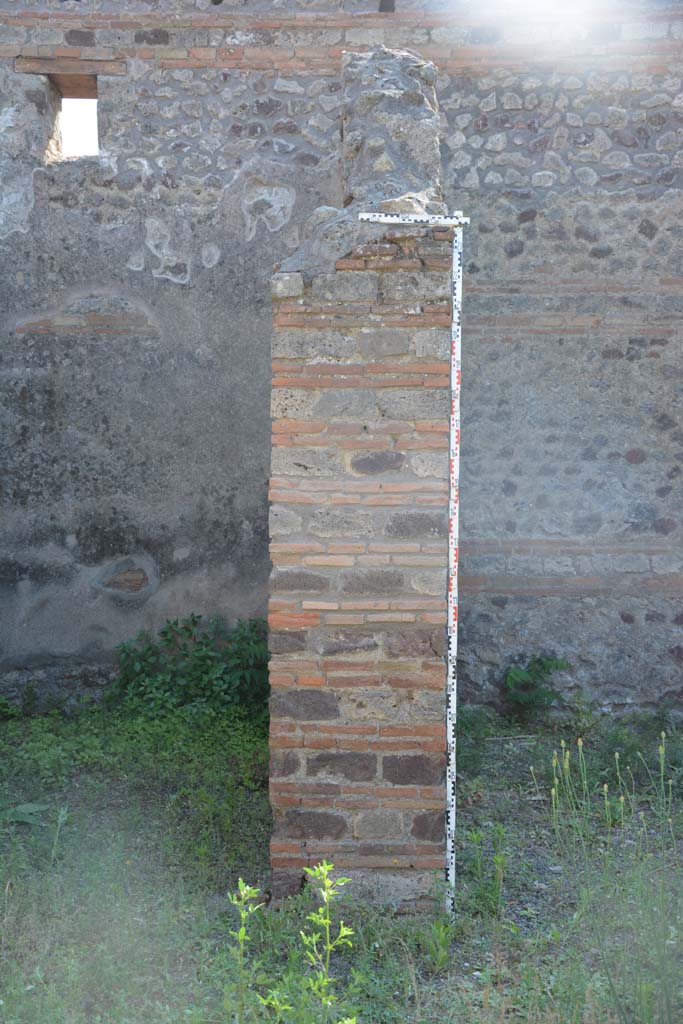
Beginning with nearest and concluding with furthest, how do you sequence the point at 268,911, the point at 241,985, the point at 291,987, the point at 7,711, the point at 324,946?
the point at 241,985
the point at 324,946
the point at 291,987
the point at 268,911
the point at 7,711

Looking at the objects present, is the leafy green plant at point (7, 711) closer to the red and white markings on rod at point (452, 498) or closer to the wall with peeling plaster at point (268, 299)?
the wall with peeling plaster at point (268, 299)

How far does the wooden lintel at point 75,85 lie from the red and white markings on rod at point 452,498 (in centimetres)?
337

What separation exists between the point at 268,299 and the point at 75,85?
5.93ft

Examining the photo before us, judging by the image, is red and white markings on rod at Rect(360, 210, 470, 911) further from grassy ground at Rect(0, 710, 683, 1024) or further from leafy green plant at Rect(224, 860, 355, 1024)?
leafy green plant at Rect(224, 860, 355, 1024)

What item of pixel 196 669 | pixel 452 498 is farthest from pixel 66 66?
pixel 452 498

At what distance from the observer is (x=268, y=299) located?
6.25 m

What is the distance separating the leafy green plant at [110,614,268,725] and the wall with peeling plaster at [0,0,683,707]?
0.73 feet

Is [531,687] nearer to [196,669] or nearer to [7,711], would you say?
[196,669]

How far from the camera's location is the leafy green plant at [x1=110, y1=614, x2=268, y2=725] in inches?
236

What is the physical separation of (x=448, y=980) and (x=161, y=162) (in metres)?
4.86

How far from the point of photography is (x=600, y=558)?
244 inches

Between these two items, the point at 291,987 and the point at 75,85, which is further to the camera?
the point at 75,85

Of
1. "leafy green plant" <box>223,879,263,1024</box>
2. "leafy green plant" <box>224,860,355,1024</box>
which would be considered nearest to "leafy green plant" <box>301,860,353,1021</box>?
"leafy green plant" <box>224,860,355,1024</box>

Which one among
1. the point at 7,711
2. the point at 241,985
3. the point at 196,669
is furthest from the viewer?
the point at 7,711
